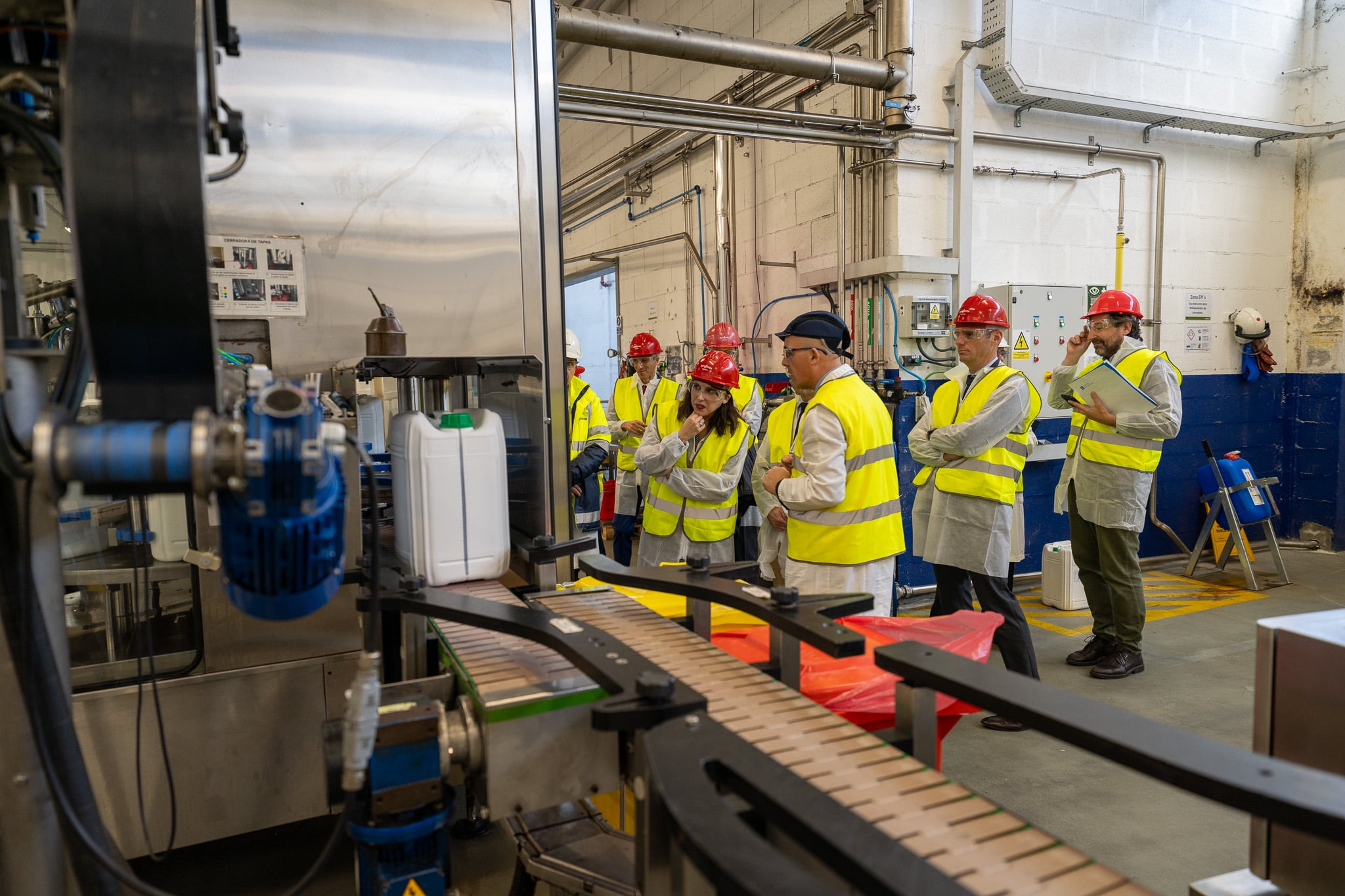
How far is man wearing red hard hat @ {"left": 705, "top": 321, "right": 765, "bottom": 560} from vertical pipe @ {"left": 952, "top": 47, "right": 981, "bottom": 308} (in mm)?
1192

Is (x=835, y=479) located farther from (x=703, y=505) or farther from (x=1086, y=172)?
(x=1086, y=172)

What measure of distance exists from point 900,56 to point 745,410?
6.18 ft

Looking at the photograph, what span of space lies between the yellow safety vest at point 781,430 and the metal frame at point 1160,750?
1.81 m

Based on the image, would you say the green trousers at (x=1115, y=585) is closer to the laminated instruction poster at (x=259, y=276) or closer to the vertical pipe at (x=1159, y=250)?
the vertical pipe at (x=1159, y=250)

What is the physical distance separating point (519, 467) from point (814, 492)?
87 centimetres

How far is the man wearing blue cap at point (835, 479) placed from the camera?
2.32m

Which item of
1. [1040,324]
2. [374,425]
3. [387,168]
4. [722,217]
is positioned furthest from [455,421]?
[722,217]

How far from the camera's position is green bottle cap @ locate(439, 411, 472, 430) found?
4.86ft

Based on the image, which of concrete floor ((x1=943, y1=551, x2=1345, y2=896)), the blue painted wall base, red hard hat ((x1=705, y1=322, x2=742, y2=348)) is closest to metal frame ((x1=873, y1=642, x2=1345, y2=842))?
concrete floor ((x1=943, y1=551, x2=1345, y2=896))

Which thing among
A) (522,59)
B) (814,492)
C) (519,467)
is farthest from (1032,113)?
(519,467)

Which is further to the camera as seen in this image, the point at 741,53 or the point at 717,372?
the point at 741,53

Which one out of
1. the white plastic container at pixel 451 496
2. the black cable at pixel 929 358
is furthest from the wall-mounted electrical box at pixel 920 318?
the white plastic container at pixel 451 496

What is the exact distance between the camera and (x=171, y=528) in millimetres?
1652

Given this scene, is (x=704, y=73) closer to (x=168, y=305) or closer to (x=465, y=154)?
(x=465, y=154)
